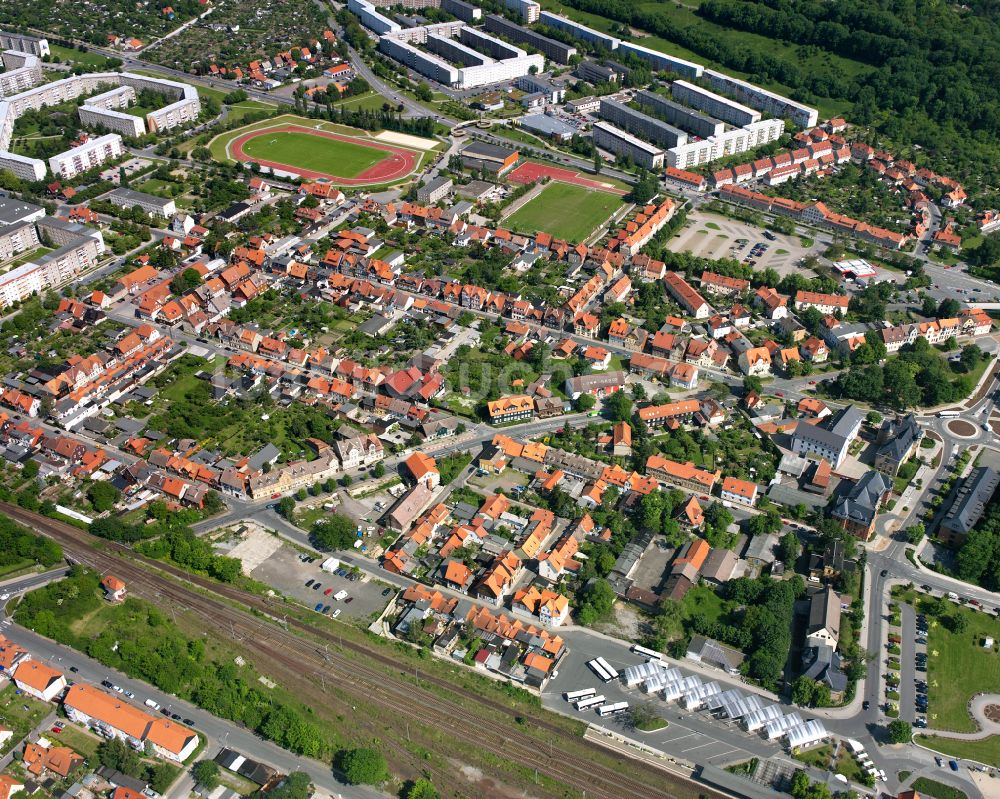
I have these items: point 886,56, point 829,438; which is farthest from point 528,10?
point 829,438

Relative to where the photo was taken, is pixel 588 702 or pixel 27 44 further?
pixel 27 44

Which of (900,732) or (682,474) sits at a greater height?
(682,474)

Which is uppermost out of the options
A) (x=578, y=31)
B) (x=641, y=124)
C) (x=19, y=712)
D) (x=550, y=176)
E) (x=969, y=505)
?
(x=578, y=31)

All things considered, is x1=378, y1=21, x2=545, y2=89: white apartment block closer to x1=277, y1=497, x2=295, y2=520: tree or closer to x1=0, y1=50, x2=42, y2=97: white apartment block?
x1=0, y1=50, x2=42, y2=97: white apartment block

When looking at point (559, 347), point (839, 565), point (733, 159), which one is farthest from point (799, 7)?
point (839, 565)

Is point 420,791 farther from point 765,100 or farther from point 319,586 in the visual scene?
point 765,100

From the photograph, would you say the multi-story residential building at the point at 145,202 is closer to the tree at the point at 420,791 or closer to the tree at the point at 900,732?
the tree at the point at 420,791

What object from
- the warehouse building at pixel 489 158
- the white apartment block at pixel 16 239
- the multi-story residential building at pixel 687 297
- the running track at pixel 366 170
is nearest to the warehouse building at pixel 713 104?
the warehouse building at pixel 489 158
